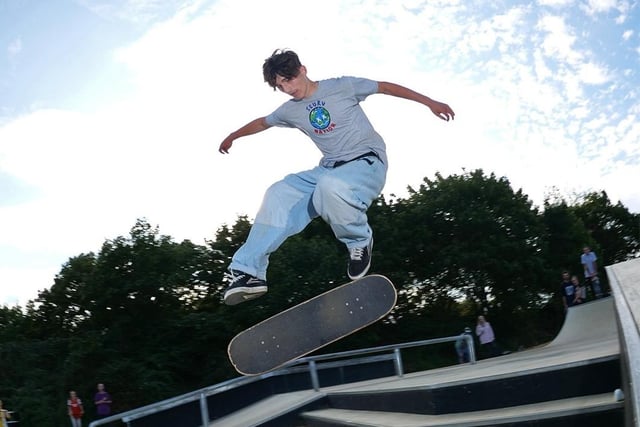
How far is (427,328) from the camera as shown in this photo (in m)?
29.9

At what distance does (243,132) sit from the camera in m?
4.66

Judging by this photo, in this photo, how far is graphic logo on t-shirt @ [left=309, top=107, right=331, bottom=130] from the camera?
164 inches

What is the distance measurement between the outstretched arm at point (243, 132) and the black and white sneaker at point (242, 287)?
952mm

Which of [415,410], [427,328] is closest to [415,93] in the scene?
[415,410]

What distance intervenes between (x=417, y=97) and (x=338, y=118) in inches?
21.7

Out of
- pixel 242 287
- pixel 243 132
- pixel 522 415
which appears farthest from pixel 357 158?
pixel 522 415

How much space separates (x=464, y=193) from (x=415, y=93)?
2940cm

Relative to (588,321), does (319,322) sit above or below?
above

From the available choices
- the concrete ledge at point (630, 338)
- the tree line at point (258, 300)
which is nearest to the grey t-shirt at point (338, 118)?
the concrete ledge at point (630, 338)

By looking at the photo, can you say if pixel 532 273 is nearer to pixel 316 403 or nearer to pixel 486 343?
pixel 486 343

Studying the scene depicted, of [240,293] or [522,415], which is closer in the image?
[240,293]

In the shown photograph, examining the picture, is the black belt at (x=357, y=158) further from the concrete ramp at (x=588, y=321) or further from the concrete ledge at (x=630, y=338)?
the concrete ramp at (x=588, y=321)

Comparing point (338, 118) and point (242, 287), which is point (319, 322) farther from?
point (338, 118)

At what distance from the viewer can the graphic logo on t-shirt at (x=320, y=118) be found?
4164mm
